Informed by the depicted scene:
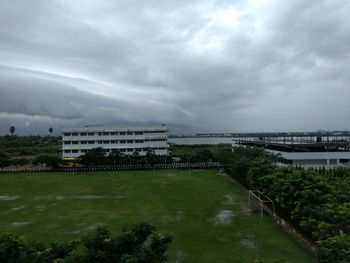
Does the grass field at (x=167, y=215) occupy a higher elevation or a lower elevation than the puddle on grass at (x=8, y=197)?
higher

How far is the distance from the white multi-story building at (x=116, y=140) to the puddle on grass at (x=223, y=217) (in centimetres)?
5075

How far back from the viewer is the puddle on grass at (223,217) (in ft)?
76.5

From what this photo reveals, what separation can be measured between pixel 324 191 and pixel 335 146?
34595 millimetres

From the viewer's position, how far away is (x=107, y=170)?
59.3m

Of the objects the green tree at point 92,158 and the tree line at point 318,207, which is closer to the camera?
the tree line at point 318,207

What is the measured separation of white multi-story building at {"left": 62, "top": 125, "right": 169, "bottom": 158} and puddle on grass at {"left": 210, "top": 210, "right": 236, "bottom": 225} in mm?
50755

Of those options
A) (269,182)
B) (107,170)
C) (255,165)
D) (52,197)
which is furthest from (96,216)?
(107,170)

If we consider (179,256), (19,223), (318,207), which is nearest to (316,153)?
(318,207)

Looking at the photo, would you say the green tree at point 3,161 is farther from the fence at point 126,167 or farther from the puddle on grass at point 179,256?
the puddle on grass at point 179,256

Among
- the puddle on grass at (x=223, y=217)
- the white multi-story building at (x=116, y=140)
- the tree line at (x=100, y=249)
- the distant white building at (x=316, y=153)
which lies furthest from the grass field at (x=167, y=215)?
the white multi-story building at (x=116, y=140)

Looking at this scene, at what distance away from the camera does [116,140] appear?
77.4 meters

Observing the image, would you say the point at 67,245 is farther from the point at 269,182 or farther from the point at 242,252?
the point at 269,182

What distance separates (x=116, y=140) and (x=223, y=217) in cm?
5593

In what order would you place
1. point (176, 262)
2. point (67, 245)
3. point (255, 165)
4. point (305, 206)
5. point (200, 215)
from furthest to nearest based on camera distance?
1. point (255, 165)
2. point (200, 215)
3. point (305, 206)
4. point (176, 262)
5. point (67, 245)
